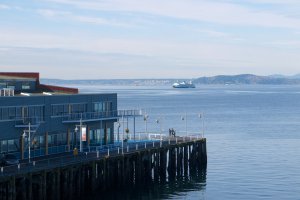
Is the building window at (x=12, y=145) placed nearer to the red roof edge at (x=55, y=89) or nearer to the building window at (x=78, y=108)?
the building window at (x=78, y=108)

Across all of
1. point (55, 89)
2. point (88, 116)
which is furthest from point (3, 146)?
point (55, 89)

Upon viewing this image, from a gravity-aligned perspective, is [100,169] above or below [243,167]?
above

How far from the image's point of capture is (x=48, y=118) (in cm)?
7169

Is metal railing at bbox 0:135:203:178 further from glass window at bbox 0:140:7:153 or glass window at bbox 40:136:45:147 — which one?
glass window at bbox 0:140:7:153

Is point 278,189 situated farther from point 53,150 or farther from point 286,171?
point 53,150

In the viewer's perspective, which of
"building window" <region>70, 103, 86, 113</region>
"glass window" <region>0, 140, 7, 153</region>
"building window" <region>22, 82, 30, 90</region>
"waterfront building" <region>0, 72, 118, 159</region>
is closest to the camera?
"glass window" <region>0, 140, 7, 153</region>

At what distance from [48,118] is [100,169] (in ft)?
29.4

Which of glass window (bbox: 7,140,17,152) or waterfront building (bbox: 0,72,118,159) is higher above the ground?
waterfront building (bbox: 0,72,118,159)

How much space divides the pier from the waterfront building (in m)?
2.69

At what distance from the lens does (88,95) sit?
78938 millimetres

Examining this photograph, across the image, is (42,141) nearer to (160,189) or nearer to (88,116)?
(88,116)

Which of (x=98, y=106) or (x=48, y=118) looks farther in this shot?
(x=98, y=106)

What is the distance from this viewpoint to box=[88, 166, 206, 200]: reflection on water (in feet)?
220

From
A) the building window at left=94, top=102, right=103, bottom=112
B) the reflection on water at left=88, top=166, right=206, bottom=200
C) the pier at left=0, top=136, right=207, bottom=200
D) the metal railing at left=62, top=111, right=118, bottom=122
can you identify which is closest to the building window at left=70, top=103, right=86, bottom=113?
the metal railing at left=62, top=111, right=118, bottom=122
